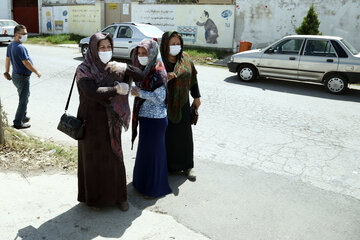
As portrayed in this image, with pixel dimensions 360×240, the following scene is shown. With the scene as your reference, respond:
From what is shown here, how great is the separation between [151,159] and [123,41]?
11118 millimetres

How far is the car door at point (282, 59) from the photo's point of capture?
1084 cm

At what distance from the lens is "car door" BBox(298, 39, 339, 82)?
1039cm

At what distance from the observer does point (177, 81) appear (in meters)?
4.16

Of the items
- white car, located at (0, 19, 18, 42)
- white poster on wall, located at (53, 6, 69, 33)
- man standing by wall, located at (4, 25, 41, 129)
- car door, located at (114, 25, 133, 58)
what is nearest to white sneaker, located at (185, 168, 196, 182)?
man standing by wall, located at (4, 25, 41, 129)

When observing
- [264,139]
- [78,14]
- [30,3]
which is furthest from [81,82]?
[30,3]

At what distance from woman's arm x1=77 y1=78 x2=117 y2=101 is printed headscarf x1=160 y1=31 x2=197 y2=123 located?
102 centimetres

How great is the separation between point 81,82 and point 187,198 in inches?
71.6

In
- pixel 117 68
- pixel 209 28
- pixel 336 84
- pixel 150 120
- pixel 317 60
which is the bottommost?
pixel 336 84

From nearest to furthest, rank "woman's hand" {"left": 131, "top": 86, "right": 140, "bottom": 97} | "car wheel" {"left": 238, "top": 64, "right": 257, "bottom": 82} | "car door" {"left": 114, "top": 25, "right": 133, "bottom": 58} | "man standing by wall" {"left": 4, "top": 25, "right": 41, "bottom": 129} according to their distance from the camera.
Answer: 1. "woman's hand" {"left": 131, "top": 86, "right": 140, "bottom": 97}
2. "man standing by wall" {"left": 4, "top": 25, "right": 41, "bottom": 129}
3. "car wheel" {"left": 238, "top": 64, "right": 257, "bottom": 82}
4. "car door" {"left": 114, "top": 25, "right": 133, "bottom": 58}

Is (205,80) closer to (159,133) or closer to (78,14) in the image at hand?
(159,133)

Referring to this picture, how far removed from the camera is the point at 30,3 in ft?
91.3

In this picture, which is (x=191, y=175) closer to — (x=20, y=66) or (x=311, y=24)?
(x=20, y=66)

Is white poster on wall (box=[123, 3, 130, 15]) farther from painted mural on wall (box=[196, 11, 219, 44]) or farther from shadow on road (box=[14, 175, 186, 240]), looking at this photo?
shadow on road (box=[14, 175, 186, 240])

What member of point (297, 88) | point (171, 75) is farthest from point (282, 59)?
point (171, 75)
